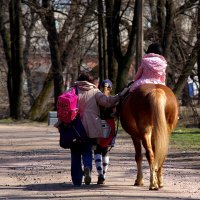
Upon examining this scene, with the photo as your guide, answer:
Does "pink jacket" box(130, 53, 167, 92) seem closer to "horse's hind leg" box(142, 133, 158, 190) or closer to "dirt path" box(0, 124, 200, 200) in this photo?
"horse's hind leg" box(142, 133, 158, 190)

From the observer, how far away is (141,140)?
13.4 m

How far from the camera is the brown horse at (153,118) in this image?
1278cm

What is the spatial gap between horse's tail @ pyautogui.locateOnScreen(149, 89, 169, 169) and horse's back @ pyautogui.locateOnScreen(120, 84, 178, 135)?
0.23ft

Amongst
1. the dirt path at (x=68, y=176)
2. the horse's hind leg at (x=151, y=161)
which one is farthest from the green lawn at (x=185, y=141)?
the horse's hind leg at (x=151, y=161)

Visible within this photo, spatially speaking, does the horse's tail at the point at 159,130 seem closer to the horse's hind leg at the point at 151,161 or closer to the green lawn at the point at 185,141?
the horse's hind leg at the point at 151,161

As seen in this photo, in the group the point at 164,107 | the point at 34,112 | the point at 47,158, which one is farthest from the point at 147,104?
the point at 34,112

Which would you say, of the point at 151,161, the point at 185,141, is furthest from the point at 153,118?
the point at 185,141

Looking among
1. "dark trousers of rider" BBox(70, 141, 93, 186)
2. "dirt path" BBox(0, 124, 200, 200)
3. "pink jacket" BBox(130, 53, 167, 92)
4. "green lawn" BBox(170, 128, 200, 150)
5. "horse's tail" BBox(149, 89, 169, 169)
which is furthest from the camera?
"green lawn" BBox(170, 128, 200, 150)

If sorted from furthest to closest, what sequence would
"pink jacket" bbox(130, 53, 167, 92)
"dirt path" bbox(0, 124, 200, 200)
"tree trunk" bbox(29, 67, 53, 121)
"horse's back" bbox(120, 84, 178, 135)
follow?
"tree trunk" bbox(29, 67, 53, 121) < "pink jacket" bbox(130, 53, 167, 92) < "horse's back" bbox(120, 84, 178, 135) < "dirt path" bbox(0, 124, 200, 200)

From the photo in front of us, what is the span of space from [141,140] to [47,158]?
7073 millimetres

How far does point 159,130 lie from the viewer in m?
12.8

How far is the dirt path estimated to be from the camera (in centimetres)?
1243

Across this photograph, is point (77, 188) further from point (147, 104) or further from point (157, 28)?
point (157, 28)

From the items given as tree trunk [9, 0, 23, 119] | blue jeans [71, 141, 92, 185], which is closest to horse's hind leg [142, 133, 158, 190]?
blue jeans [71, 141, 92, 185]
